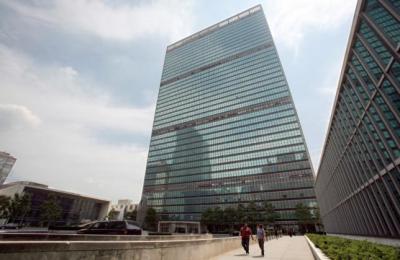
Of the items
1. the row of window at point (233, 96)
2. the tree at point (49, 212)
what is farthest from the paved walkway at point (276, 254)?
the row of window at point (233, 96)

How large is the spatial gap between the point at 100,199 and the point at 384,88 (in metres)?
114

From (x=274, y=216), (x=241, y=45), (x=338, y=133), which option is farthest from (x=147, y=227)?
(x=241, y=45)

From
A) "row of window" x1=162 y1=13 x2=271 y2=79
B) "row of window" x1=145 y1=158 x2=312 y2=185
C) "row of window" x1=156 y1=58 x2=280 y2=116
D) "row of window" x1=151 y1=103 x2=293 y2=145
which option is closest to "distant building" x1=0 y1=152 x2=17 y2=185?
"row of window" x1=145 y1=158 x2=312 y2=185

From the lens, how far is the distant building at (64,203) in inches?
2832

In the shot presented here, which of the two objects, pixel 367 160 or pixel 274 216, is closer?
pixel 367 160

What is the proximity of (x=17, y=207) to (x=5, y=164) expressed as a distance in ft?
286

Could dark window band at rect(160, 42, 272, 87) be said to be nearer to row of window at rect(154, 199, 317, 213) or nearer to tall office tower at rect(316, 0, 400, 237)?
row of window at rect(154, 199, 317, 213)

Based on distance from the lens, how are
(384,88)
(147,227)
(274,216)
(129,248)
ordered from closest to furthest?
(129,248) → (384,88) → (274,216) → (147,227)

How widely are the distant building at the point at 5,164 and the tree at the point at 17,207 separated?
77.6m

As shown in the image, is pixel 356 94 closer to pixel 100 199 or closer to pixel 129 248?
pixel 129 248

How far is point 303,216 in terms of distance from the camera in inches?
2672

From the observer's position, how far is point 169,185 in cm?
10675

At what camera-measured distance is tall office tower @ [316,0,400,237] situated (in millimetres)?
12469

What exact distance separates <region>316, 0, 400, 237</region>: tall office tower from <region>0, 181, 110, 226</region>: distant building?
296 feet
